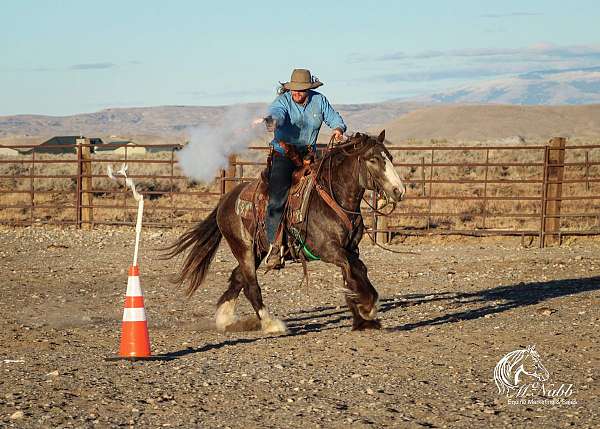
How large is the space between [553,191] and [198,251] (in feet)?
30.8

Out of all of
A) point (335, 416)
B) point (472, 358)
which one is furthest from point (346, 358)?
point (335, 416)

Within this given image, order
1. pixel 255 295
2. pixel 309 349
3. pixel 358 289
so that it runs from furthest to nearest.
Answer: pixel 255 295 → pixel 358 289 → pixel 309 349

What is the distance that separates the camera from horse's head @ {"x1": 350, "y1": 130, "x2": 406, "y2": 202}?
26.0 feet

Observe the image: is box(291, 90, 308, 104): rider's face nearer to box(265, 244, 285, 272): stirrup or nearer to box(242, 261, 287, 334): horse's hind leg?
box(265, 244, 285, 272): stirrup

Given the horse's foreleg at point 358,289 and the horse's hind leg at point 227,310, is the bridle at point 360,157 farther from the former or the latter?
the horse's hind leg at point 227,310

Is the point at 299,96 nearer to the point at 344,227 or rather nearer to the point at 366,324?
the point at 344,227

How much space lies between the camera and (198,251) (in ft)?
31.5

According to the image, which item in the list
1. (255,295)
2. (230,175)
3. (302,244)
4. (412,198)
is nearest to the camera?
(302,244)

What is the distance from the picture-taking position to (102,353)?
7.70m

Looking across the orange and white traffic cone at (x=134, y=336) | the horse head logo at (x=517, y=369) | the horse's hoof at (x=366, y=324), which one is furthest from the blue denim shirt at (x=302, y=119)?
the horse head logo at (x=517, y=369)

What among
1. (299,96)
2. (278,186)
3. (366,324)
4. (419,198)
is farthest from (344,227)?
(419,198)

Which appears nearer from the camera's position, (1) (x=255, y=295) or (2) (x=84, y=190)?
(1) (x=255, y=295)

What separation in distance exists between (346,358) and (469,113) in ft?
447

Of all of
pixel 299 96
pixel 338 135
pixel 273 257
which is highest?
pixel 299 96
